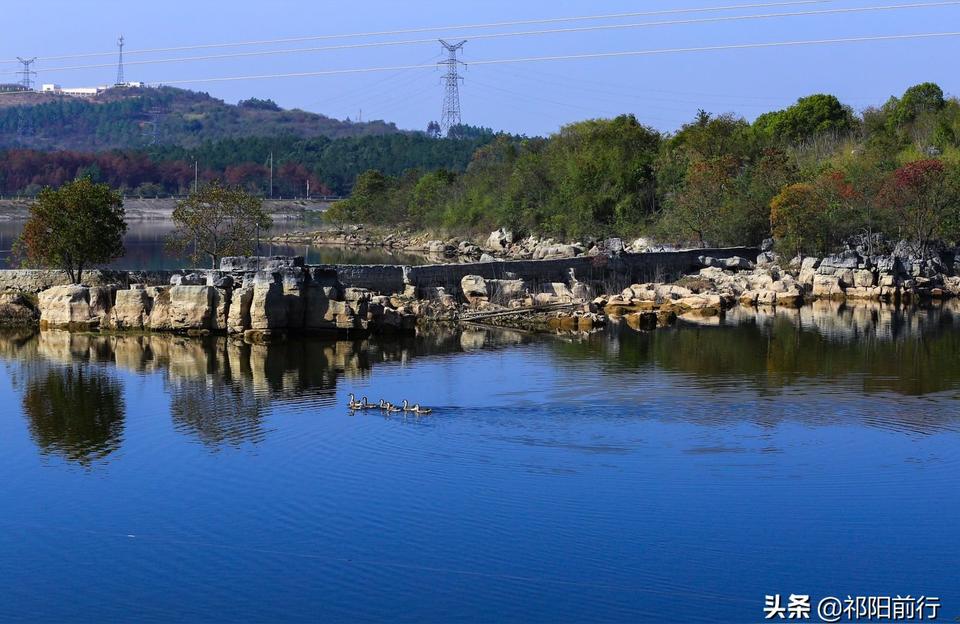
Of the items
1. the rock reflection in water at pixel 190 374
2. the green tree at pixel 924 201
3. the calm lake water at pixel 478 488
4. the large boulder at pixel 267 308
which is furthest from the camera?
the green tree at pixel 924 201

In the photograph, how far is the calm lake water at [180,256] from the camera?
6725 cm

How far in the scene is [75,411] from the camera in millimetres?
28891

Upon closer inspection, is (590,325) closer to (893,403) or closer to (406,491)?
(893,403)

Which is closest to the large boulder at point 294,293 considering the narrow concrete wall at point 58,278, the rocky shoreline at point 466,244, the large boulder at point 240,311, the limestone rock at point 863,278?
the large boulder at point 240,311

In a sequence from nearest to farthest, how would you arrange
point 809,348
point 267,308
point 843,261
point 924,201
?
point 809,348
point 267,308
point 843,261
point 924,201

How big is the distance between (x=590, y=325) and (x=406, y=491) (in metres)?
21.5

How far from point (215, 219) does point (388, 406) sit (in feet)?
70.7

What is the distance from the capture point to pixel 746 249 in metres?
61.6

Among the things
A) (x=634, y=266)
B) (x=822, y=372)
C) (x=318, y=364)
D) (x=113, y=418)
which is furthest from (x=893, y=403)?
(x=634, y=266)

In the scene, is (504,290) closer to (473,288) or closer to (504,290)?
(504,290)

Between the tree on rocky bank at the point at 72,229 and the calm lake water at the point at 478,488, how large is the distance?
286 inches

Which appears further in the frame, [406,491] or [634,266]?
[634,266]

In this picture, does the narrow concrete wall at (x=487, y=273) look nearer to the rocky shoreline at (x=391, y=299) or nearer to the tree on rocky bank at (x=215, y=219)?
the rocky shoreline at (x=391, y=299)

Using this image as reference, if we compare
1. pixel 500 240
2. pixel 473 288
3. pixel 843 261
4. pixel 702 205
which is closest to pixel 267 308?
pixel 473 288
